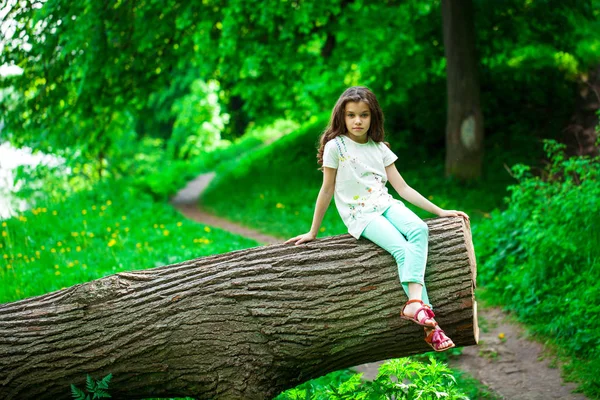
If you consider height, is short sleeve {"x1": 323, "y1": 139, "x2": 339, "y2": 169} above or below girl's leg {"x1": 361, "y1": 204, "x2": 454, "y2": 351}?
above

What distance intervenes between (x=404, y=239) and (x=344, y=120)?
902mm

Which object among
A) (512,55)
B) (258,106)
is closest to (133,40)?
(258,106)

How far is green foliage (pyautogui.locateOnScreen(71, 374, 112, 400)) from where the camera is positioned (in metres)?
3.89

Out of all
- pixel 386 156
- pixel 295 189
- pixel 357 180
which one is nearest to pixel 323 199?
pixel 357 180

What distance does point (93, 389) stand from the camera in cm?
398

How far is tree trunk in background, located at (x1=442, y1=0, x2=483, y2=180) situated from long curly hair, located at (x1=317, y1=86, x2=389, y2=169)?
7.46 m

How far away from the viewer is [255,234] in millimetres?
10266

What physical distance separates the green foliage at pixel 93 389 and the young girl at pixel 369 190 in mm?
1509

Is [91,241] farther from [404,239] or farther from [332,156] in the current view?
[404,239]

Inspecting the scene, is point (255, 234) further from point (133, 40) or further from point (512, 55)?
point (512, 55)

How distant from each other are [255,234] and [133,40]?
434 centimetres

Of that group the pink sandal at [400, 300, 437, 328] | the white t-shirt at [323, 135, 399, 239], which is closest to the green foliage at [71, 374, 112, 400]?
the white t-shirt at [323, 135, 399, 239]

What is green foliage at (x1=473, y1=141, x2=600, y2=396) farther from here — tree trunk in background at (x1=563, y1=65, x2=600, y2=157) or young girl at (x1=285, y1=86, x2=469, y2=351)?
tree trunk in background at (x1=563, y1=65, x2=600, y2=157)

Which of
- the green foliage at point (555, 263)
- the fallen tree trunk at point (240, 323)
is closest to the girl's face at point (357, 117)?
the fallen tree trunk at point (240, 323)
